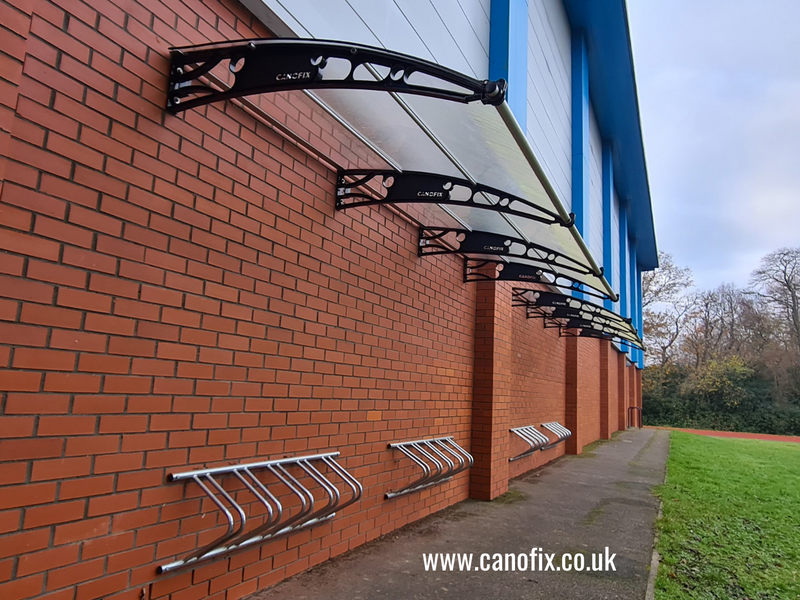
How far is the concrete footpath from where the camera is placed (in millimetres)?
3273

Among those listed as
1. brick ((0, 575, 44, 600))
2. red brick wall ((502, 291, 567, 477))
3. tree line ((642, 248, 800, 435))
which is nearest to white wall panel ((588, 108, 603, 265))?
red brick wall ((502, 291, 567, 477))

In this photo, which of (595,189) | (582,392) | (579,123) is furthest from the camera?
(595,189)

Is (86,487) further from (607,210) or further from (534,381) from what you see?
(607,210)

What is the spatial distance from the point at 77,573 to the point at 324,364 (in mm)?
1804

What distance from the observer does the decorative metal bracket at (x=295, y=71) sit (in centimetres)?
222

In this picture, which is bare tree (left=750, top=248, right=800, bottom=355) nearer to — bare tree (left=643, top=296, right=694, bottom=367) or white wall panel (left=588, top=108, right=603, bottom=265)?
bare tree (left=643, top=296, right=694, bottom=367)

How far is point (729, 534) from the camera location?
5.46 meters

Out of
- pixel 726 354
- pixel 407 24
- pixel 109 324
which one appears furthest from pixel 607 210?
pixel 726 354

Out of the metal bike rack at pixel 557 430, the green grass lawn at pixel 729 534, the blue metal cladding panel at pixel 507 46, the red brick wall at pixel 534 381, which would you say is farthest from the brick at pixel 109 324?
the metal bike rack at pixel 557 430

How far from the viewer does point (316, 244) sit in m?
3.44

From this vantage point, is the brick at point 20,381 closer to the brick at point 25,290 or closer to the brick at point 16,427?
the brick at point 16,427

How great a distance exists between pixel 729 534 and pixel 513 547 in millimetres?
2828

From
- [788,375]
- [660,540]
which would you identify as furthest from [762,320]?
[660,540]

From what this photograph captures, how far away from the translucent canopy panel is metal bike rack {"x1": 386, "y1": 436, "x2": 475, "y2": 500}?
6.82 ft
